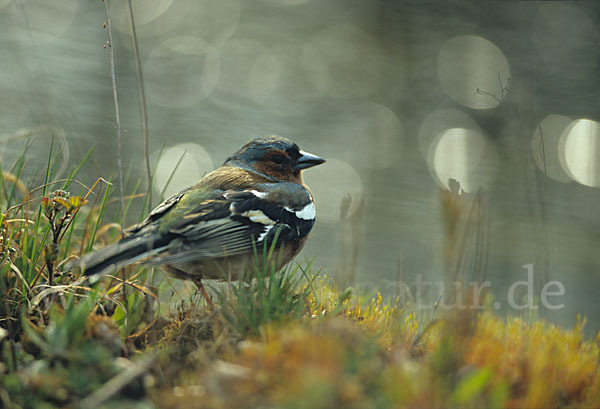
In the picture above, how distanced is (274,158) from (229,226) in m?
1.21

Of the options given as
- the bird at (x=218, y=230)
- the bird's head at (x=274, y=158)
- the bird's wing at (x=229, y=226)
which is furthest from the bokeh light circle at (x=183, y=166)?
the bird's wing at (x=229, y=226)

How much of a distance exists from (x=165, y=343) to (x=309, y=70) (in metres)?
12.3

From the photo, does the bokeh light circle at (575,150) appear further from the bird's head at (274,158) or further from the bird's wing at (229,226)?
the bird's wing at (229,226)

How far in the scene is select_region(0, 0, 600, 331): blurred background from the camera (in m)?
10.4

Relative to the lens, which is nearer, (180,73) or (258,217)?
(258,217)

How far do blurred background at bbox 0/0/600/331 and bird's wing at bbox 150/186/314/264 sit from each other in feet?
12.4

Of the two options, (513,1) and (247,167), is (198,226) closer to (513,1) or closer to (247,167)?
(247,167)

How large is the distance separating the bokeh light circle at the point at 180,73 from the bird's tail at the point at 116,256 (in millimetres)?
9440

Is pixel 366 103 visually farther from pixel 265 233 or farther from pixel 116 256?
pixel 116 256

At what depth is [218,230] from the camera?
13.8 ft

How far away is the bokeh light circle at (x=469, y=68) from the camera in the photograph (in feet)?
45.9

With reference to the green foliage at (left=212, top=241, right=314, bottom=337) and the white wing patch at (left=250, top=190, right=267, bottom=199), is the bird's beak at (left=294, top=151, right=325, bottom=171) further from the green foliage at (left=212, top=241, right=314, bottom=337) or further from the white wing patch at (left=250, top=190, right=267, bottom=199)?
the green foliage at (left=212, top=241, right=314, bottom=337)

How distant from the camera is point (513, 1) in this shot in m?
16.7

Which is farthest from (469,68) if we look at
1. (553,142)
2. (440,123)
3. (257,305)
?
(257,305)
